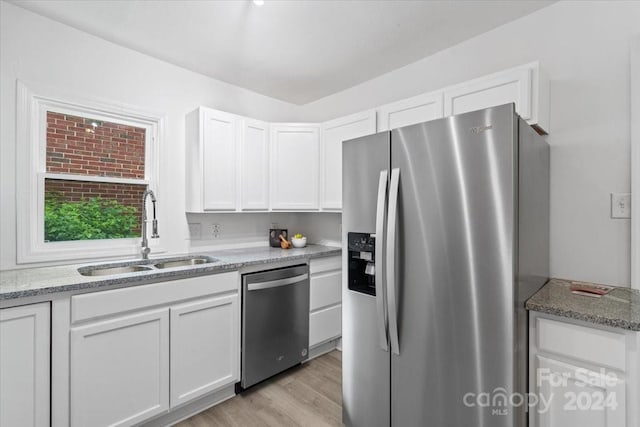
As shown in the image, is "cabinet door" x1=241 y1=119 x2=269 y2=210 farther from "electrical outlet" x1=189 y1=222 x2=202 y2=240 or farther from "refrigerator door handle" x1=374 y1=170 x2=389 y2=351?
"refrigerator door handle" x1=374 y1=170 x2=389 y2=351

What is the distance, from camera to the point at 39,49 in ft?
6.37

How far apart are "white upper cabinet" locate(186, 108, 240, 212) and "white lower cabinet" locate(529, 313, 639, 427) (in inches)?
90.9

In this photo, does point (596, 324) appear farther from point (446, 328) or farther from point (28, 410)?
point (28, 410)

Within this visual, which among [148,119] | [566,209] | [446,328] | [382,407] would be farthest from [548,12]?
[148,119]

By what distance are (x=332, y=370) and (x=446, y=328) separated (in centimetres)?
155

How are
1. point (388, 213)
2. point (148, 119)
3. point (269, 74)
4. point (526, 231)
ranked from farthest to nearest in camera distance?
point (269, 74) < point (148, 119) < point (388, 213) < point (526, 231)

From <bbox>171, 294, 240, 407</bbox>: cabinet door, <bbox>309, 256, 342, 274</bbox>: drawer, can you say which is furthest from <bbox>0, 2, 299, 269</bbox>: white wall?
<bbox>309, 256, 342, 274</bbox>: drawer

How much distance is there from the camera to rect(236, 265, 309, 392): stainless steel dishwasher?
2.22m

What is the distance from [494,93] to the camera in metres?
1.83

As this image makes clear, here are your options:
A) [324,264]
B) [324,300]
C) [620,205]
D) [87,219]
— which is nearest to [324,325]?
[324,300]

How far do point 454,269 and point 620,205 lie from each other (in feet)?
3.72

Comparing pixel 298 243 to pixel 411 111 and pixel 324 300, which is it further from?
pixel 411 111

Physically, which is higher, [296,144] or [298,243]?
[296,144]

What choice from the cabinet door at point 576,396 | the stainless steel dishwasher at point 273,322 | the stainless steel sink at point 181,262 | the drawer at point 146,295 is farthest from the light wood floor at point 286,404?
A: the cabinet door at point 576,396
